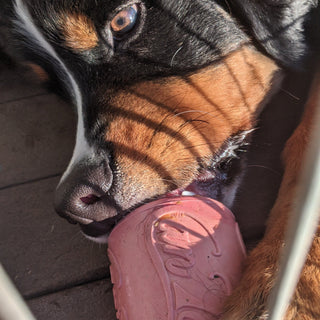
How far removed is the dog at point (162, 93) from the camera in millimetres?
1387

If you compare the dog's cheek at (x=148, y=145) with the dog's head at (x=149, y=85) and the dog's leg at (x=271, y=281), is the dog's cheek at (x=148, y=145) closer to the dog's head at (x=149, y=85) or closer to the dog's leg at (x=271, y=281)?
the dog's head at (x=149, y=85)

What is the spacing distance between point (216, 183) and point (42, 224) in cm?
88

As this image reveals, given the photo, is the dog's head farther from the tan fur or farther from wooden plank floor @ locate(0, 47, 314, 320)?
wooden plank floor @ locate(0, 47, 314, 320)

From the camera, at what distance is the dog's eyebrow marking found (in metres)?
1.50

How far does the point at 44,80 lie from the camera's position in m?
1.97

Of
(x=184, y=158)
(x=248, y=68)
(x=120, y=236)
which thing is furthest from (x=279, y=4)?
(x=120, y=236)

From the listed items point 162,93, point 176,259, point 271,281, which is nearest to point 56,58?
point 162,93

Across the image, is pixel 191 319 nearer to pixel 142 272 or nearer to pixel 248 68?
pixel 142 272

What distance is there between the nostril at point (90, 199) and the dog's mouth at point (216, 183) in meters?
0.10

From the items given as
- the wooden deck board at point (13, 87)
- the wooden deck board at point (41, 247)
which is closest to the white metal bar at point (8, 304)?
the wooden deck board at point (41, 247)

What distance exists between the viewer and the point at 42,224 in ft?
6.44

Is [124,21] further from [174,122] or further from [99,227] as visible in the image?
[99,227]

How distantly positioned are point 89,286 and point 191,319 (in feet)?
1.99

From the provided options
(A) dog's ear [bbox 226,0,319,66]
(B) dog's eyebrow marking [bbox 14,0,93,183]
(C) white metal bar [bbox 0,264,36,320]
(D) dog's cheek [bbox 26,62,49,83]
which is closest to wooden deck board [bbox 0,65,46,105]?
(D) dog's cheek [bbox 26,62,49,83]
